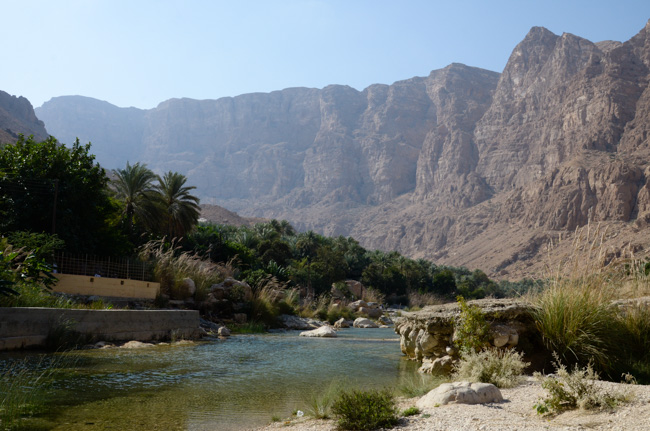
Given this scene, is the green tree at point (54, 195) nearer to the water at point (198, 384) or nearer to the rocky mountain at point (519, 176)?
the water at point (198, 384)

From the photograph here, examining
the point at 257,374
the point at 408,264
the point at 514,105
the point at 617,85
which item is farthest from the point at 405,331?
the point at 514,105

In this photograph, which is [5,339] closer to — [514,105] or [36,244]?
[36,244]

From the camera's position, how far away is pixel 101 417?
21.5 ft

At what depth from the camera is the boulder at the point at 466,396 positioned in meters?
6.34

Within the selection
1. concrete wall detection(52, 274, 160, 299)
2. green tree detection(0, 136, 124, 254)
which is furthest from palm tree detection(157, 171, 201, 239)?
concrete wall detection(52, 274, 160, 299)

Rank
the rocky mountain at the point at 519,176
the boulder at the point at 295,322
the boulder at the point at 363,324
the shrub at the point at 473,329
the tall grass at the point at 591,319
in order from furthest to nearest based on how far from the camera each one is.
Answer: the rocky mountain at the point at 519,176 → the boulder at the point at 363,324 → the boulder at the point at 295,322 → the shrub at the point at 473,329 → the tall grass at the point at 591,319

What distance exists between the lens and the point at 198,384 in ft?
30.8

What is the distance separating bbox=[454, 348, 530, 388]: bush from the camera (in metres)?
7.46

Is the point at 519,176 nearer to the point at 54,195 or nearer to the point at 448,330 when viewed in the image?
the point at 54,195

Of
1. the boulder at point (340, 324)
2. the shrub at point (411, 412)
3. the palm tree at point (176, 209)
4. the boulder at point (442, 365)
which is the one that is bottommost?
the boulder at point (340, 324)

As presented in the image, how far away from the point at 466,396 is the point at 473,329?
3.05 m

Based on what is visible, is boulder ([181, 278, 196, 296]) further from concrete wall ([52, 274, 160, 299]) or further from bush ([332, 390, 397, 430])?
bush ([332, 390, 397, 430])

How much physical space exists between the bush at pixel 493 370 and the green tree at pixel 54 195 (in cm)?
1740

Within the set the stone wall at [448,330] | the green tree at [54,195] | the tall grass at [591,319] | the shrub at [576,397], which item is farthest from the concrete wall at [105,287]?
the shrub at [576,397]
